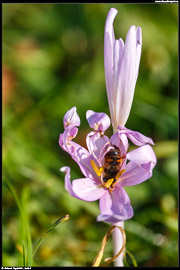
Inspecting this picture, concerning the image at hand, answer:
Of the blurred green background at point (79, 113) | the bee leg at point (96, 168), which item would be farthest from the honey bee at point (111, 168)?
the blurred green background at point (79, 113)

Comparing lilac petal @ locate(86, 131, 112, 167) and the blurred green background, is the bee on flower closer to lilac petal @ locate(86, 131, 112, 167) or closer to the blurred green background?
lilac petal @ locate(86, 131, 112, 167)

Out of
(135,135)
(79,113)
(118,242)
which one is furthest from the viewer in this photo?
(79,113)

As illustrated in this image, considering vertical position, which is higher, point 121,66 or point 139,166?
point 121,66

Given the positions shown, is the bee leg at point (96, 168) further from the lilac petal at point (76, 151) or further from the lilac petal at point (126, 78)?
the lilac petal at point (126, 78)

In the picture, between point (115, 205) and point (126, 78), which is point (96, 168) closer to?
point (115, 205)

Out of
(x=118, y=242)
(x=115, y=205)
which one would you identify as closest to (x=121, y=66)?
(x=115, y=205)

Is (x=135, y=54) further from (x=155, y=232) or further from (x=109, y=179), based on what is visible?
(x=155, y=232)

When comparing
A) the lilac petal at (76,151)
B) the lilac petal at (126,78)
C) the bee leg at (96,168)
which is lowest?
the bee leg at (96,168)
